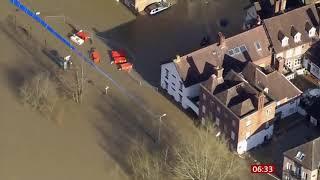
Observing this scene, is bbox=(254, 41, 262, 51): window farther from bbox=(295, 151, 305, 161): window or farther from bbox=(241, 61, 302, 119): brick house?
bbox=(295, 151, 305, 161): window

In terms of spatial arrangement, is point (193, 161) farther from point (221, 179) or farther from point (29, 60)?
point (29, 60)

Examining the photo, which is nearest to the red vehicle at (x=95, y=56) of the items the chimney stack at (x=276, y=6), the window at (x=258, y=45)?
the window at (x=258, y=45)

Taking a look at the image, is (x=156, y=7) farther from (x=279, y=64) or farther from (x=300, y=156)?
(x=300, y=156)

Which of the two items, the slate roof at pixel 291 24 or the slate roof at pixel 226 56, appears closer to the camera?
Answer: the slate roof at pixel 226 56

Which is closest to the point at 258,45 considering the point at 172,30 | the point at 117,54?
the point at 172,30

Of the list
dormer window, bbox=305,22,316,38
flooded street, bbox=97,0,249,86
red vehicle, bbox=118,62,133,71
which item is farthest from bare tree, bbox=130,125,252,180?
dormer window, bbox=305,22,316,38
